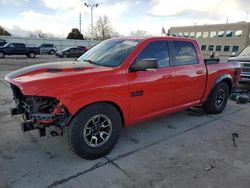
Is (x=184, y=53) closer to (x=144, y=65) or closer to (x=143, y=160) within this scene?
(x=144, y=65)

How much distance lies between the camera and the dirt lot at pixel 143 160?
2732mm

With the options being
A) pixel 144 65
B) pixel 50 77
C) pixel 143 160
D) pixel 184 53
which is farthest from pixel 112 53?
pixel 143 160

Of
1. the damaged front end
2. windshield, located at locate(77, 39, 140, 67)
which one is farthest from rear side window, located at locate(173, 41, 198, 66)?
the damaged front end

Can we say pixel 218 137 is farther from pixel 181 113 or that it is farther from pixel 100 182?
pixel 100 182

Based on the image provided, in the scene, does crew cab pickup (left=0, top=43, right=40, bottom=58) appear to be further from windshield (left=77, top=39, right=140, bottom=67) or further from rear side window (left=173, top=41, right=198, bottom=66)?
rear side window (left=173, top=41, right=198, bottom=66)

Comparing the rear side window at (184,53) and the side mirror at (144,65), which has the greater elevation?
the rear side window at (184,53)

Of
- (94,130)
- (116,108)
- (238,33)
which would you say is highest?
(238,33)

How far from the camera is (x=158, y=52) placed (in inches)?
150

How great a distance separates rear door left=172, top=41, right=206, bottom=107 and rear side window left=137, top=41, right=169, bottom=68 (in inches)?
9.1

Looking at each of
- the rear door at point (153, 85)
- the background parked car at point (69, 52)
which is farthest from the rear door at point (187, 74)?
the background parked car at point (69, 52)

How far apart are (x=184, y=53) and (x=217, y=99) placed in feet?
5.99

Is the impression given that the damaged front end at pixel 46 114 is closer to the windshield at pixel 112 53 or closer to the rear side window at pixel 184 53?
the windshield at pixel 112 53

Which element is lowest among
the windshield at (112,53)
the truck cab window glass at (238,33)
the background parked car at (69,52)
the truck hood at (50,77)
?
the truck hood at (50,77)

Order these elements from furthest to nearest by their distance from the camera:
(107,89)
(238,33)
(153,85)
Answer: (238,33) < (153,85) < (107,89)
